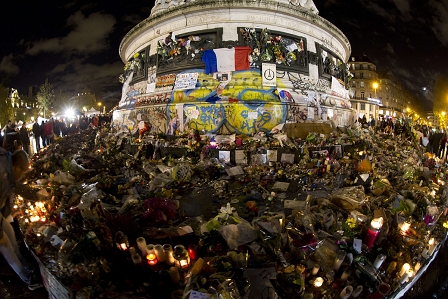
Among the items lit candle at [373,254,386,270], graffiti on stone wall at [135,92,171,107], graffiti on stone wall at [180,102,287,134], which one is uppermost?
graffiti on stone wall at [135,92,171,107]

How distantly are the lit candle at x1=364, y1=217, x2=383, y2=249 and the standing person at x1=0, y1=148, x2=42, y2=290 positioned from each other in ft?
16.4

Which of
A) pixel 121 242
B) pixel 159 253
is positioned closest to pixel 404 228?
pixel 159 253

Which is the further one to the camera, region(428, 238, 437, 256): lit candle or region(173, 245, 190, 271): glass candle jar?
region(428, 238, 437, 256): lit candle

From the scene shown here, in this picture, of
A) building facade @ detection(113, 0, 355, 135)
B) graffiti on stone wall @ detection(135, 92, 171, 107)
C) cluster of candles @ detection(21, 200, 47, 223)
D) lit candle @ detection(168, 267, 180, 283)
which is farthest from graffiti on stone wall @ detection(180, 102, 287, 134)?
lit candle @ detection(168, 267, 180, 283)

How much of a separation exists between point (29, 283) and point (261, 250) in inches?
134

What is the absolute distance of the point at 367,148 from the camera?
9969mm

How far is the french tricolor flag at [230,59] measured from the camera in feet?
34.4

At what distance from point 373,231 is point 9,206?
18.0 feet

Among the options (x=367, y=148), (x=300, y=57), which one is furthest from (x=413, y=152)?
(x=300, y=57)

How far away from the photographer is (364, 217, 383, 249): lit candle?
148 inches

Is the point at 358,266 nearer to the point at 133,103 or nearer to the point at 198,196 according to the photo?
the point at 198,196

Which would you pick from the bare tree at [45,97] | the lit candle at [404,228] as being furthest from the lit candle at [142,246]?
the bare tree at [45,97]

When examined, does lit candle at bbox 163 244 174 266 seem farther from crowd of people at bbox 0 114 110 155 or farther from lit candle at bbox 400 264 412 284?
crowd of people at bbox 0 114 110 155

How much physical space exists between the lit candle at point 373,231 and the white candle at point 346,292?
1202 millimetres
